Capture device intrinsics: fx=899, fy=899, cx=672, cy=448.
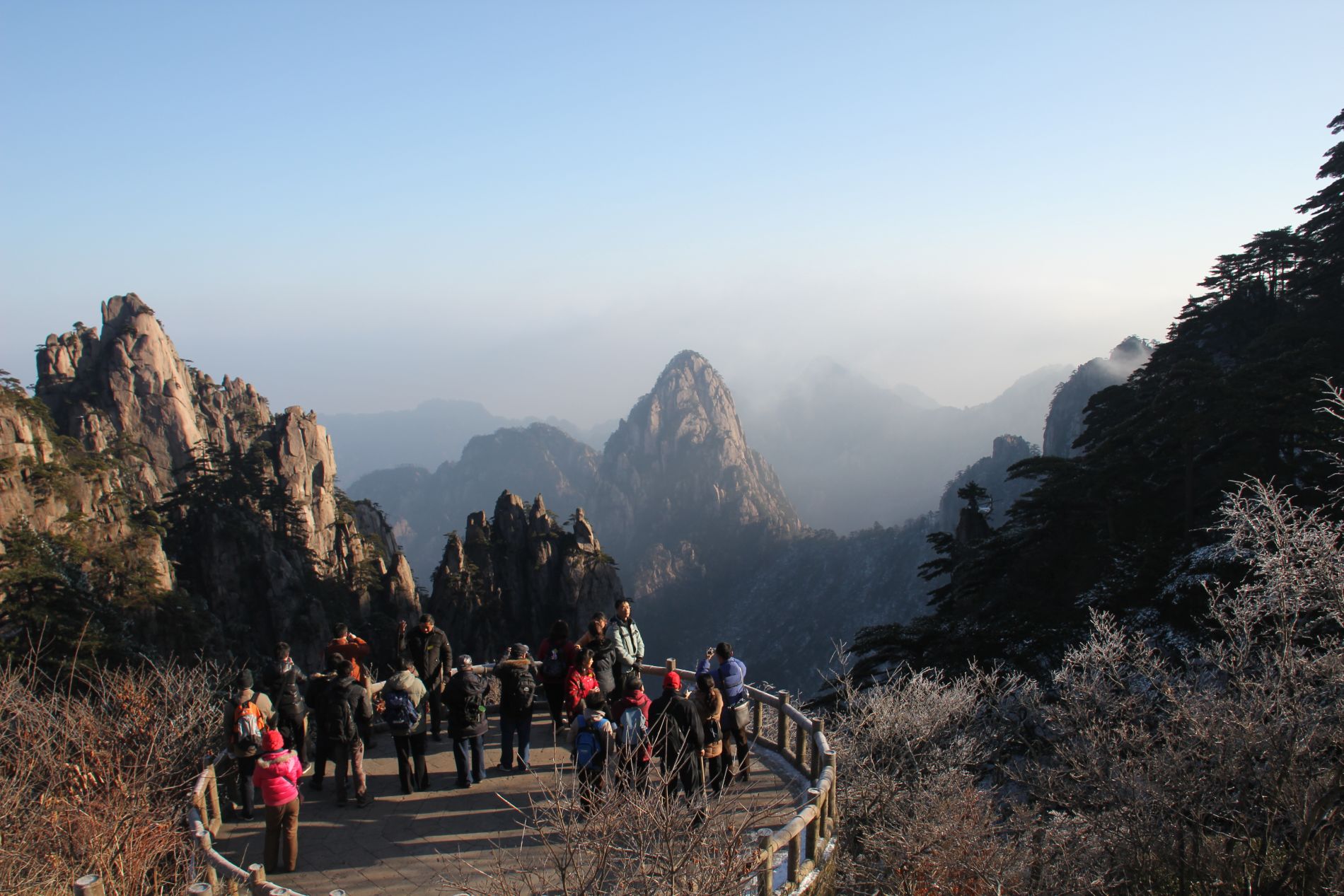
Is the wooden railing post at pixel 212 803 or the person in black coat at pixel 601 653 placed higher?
the person in black coat at pixel 601 653

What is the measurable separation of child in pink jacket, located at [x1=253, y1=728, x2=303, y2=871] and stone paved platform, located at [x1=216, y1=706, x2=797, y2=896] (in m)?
0.20

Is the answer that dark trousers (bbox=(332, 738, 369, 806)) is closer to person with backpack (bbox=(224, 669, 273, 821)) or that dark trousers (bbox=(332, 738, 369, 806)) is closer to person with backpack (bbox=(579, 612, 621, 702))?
person with backpack (bbox=(224, 669, 273, 821))

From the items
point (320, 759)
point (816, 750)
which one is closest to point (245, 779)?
point (320, 759)

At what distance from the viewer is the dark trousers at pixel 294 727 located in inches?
446

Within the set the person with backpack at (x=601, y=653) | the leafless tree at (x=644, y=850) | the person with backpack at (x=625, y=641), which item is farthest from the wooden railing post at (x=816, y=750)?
the leafless tree at (x=644, y=850)

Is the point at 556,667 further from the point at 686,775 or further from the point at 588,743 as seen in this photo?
the point at 686,775

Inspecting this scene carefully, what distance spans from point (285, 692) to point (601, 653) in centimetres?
397

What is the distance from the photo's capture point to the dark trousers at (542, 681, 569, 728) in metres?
11.9

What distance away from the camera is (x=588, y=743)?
941 cm

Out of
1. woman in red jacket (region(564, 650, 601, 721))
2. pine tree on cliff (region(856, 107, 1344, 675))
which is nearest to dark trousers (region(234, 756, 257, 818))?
woman in red jacket (region(564, 650, 601, 721))

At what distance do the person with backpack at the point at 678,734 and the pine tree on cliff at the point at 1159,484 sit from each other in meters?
16.6

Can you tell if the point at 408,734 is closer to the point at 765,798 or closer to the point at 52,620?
the point at 765,798

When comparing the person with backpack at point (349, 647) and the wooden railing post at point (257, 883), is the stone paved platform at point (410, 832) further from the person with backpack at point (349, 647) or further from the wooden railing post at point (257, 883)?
the wooden railing post at point (257, 883)

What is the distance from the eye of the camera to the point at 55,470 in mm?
39125
